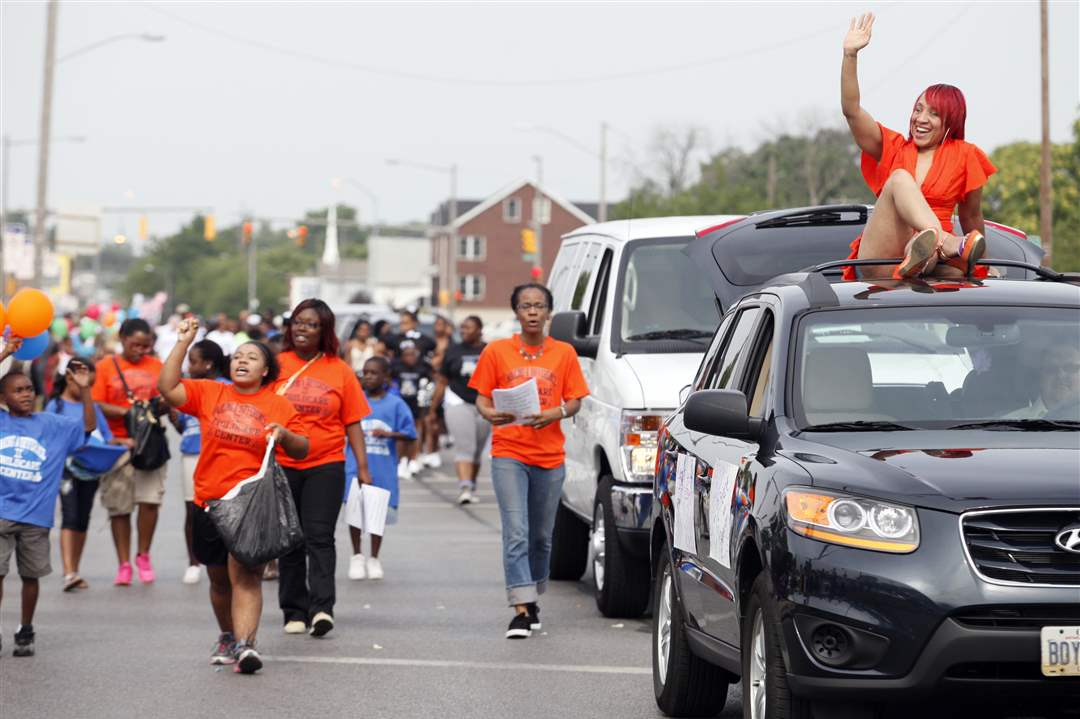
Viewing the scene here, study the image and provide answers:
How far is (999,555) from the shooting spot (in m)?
5.47

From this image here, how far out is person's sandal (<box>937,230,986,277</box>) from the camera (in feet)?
24.0

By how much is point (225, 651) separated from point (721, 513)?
13.0 ft

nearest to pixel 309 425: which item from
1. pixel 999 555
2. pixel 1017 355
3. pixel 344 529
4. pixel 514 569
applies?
pixel 514 569

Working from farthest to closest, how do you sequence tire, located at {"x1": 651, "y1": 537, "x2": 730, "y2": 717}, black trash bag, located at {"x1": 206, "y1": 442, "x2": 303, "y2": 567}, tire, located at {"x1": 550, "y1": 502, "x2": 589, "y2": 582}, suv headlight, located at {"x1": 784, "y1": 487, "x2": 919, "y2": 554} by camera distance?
tire, located at {"x1": 550, "y1": 502, "x2": 589, "y2": 582} → black trash bag, located at {"x1": 206, "y1": 442, "x2": 303, "y2": 567} → tire, located at {"x1": 651, "y1": 537, "x2": 730, "y2": 717} → suv headlight, located at {"x1": 784, "y1": 487, "x2": 919, "y2": 554}

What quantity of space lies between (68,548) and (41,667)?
3.66m

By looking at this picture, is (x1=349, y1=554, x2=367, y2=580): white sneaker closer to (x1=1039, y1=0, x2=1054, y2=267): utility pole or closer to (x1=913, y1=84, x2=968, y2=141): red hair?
(x1=913, y1=84, x2=968, y2=141): red hair

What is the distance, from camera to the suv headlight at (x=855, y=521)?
551 centimetres

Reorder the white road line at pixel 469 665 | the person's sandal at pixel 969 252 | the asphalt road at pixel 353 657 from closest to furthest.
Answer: the person's sandal at pixel 969 252 → the asphalt road at pixel 353 657 → the white road line at pixel 469 665

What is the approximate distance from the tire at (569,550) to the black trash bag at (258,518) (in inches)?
168

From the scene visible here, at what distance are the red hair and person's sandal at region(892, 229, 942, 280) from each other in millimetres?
1449

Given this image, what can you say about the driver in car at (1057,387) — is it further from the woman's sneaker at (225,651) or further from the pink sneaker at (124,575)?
the pink sneaker at (124,575)

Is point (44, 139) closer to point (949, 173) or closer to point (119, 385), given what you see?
point (119, 385)

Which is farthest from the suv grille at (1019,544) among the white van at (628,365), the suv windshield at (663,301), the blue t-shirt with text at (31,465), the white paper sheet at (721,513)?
the blue t-shirt with text at (31,465)

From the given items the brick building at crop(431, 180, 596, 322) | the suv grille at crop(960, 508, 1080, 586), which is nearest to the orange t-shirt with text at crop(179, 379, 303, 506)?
the suv grille at crop(960, 508, 1080, 586)
